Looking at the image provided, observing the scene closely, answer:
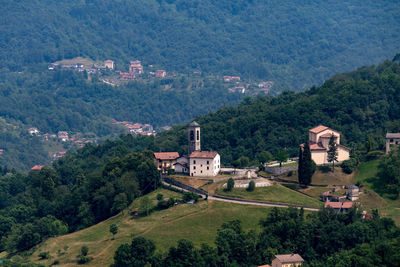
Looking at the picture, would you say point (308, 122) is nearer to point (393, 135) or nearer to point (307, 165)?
point (393, 135)

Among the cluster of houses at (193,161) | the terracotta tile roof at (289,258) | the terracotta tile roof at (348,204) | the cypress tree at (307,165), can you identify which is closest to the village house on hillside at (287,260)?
the terracotta tile roof at (289,258)

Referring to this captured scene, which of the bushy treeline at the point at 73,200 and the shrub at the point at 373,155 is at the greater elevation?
the shrub at the point at 373,155

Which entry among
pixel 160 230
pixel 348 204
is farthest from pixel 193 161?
pixel 348 204

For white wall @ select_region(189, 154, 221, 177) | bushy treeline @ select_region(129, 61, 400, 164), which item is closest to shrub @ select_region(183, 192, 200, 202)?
white wall @ select_region(189, 154, 221, 177)

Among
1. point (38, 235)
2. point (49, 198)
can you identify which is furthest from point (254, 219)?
point (49, 198)

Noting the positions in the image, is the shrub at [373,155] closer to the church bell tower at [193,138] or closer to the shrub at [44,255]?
the church bell tower at [193,138]

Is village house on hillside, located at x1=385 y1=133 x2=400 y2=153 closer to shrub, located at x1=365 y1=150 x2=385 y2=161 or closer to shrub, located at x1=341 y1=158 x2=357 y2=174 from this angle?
shrub, located at x1=365 y1=150 x2=385 y2=161

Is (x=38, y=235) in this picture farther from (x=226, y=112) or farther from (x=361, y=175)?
(x=226, y=112)
